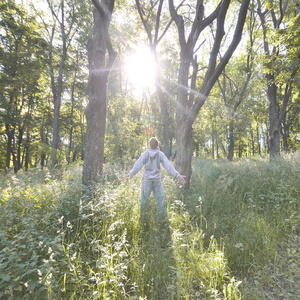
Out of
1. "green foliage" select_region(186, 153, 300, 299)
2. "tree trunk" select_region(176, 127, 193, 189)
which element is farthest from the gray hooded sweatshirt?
"tree trunk" select_region(176, 127, 193, 189)

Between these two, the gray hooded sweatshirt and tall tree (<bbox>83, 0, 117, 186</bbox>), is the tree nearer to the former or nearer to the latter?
tall tree (<bbox>83, 0, 117, 186</bbox>)

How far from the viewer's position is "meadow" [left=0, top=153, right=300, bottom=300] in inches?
75.5

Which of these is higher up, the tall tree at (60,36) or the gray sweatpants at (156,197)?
the tall tree at (60,36)

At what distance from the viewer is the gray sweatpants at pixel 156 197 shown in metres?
3.92

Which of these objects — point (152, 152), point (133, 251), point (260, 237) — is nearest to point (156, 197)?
point (152, 152)

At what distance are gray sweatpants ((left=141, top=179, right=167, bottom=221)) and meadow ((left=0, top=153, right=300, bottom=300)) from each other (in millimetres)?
193

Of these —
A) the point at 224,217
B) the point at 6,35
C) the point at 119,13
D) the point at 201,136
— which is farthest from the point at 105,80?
the point at 201,136

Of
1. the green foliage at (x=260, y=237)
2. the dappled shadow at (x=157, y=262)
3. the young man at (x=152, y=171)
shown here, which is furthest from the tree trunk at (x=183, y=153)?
the dappled shadow at (x=157, y=262)

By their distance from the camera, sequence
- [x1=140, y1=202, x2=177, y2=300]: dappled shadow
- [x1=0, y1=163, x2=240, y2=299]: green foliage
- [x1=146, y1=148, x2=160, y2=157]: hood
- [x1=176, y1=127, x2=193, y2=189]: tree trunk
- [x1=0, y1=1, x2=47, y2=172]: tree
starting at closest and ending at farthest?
[x1=0, y1=163, x2=240, y2=299]: green foliage
[x1=140, y1=202, x2=177, y2=300]: dappled shadow
[x1=146, y1=148, x2=160, y2=157]: hood
[x1=176, y1=127, x2=193, y2=189]: tree trunk
[x1=0, y1=1, x2=47, y2=172]: tree

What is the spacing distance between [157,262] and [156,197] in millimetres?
2116

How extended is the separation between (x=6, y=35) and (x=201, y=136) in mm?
26704

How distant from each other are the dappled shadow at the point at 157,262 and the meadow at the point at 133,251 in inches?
0.6

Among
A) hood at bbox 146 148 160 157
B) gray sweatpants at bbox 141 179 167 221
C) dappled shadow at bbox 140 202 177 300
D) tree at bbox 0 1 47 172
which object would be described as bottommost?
dappled shadow at bbox 140 202 177 300

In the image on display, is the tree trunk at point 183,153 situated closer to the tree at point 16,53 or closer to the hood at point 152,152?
the hood at point 152,152
